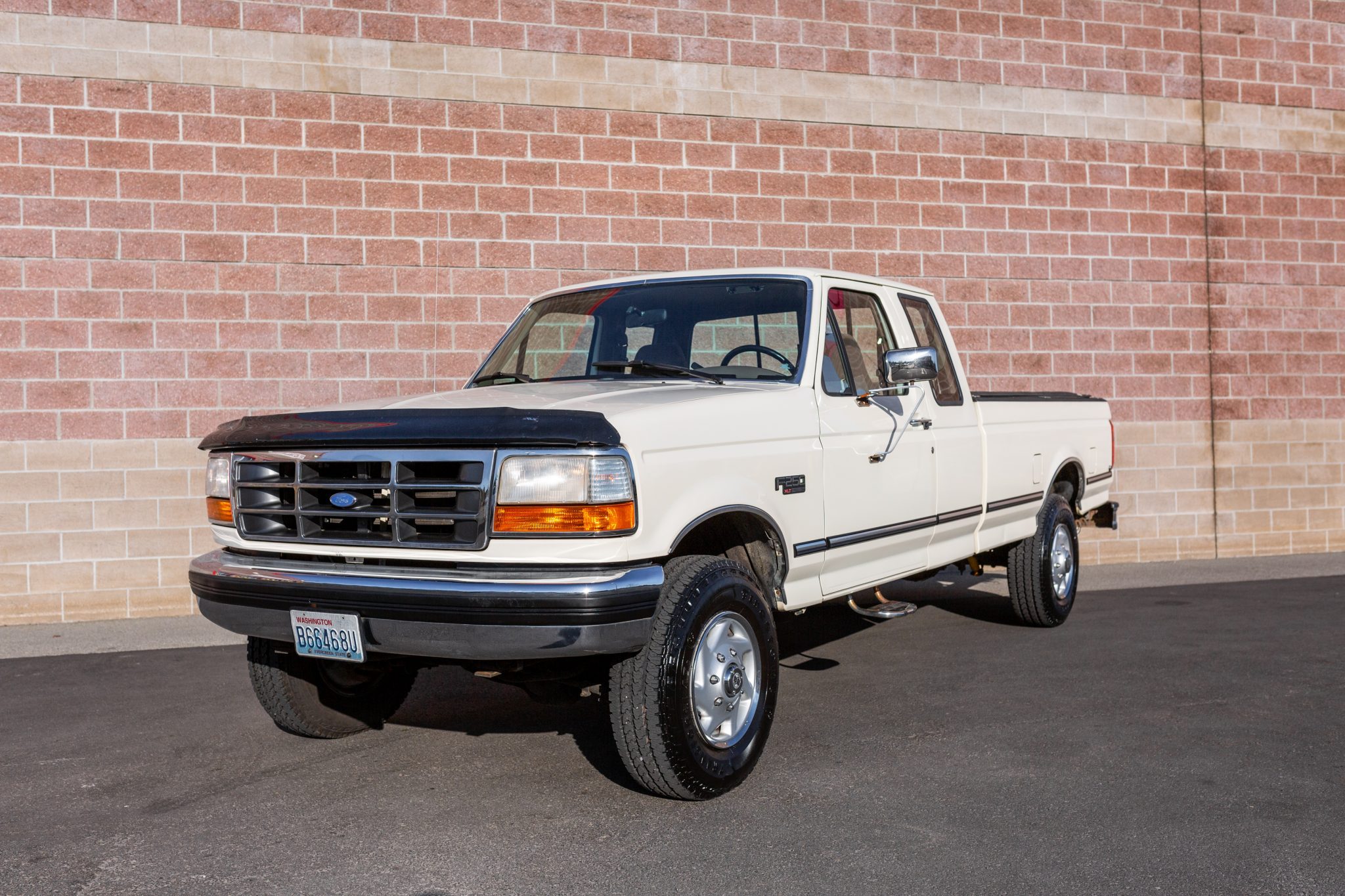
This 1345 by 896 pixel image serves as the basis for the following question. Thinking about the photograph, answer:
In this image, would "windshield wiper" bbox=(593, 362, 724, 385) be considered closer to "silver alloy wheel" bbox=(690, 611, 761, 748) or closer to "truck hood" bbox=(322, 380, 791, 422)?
"truck hood" bbox=(322, 380, 791, 422)

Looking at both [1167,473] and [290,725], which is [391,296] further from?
[1167,473]

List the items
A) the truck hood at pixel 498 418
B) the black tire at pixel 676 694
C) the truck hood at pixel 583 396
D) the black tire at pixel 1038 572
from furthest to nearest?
the black tire at pixel 1038 572
the truck hood at pixel 583 396
the black tire at pixel 676 694
the truck hood at pixel 498 418

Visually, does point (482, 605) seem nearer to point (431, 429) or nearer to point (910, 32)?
point (431, 429)

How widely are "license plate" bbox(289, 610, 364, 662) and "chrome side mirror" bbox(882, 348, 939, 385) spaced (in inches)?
99.3

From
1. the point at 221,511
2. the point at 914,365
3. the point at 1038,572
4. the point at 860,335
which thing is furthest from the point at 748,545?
the point at 1038,572

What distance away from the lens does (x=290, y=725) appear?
4.96 m

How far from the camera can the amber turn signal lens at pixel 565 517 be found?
379cm

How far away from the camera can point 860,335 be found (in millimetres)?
5746

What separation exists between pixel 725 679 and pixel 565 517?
0.94m

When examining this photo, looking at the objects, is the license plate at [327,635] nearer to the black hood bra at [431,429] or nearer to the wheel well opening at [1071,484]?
the black hood bra at [431,429]

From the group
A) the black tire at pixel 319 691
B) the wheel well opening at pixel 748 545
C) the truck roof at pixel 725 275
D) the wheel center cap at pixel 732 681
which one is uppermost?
the truck roof at pixel 725 275

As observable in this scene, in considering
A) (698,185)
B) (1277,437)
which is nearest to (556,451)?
(698,185)

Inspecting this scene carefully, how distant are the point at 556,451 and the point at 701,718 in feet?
3.69

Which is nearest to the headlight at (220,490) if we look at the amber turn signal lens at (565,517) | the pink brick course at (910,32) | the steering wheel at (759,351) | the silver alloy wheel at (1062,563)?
the amber turn signal lens at (565,517)
